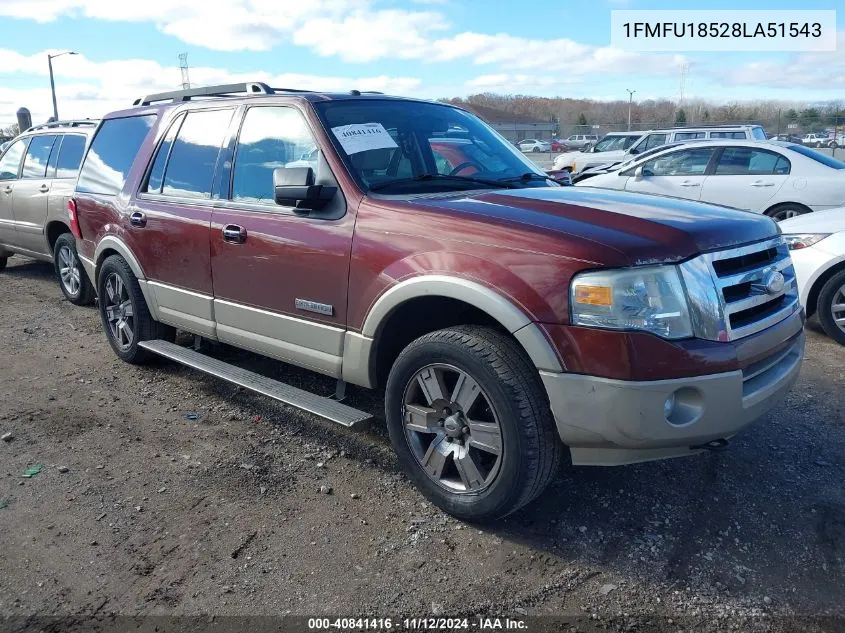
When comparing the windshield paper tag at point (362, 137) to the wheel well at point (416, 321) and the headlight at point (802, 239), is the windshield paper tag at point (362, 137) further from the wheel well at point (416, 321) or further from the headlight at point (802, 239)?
the headlight at point (802, 239)

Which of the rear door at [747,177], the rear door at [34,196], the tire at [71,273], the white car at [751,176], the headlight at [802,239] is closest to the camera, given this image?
the headlight at [802,239]

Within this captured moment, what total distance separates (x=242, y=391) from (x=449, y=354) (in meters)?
2.43

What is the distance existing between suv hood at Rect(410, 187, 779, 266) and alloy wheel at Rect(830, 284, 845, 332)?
9.31 ft

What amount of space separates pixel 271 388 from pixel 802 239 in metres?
4.66

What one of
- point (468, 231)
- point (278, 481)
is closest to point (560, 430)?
point (468, 231)

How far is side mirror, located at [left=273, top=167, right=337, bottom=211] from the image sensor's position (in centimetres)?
347

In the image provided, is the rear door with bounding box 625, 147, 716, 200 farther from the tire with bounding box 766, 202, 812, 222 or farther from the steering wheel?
the steering wheel

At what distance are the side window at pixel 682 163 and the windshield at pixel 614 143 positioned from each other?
11.5 meters

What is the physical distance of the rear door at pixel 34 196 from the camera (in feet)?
27.5

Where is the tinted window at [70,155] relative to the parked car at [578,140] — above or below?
below

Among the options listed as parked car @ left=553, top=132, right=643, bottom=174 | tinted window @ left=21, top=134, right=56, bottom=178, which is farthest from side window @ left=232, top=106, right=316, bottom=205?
parked car @ left=553, top=132, right=643, bottom=174

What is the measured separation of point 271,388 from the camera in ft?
13.0

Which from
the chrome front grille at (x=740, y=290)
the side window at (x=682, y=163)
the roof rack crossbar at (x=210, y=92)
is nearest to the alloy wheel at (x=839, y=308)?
the chrome front grille at (x=740, y=290)

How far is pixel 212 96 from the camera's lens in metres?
4.93
